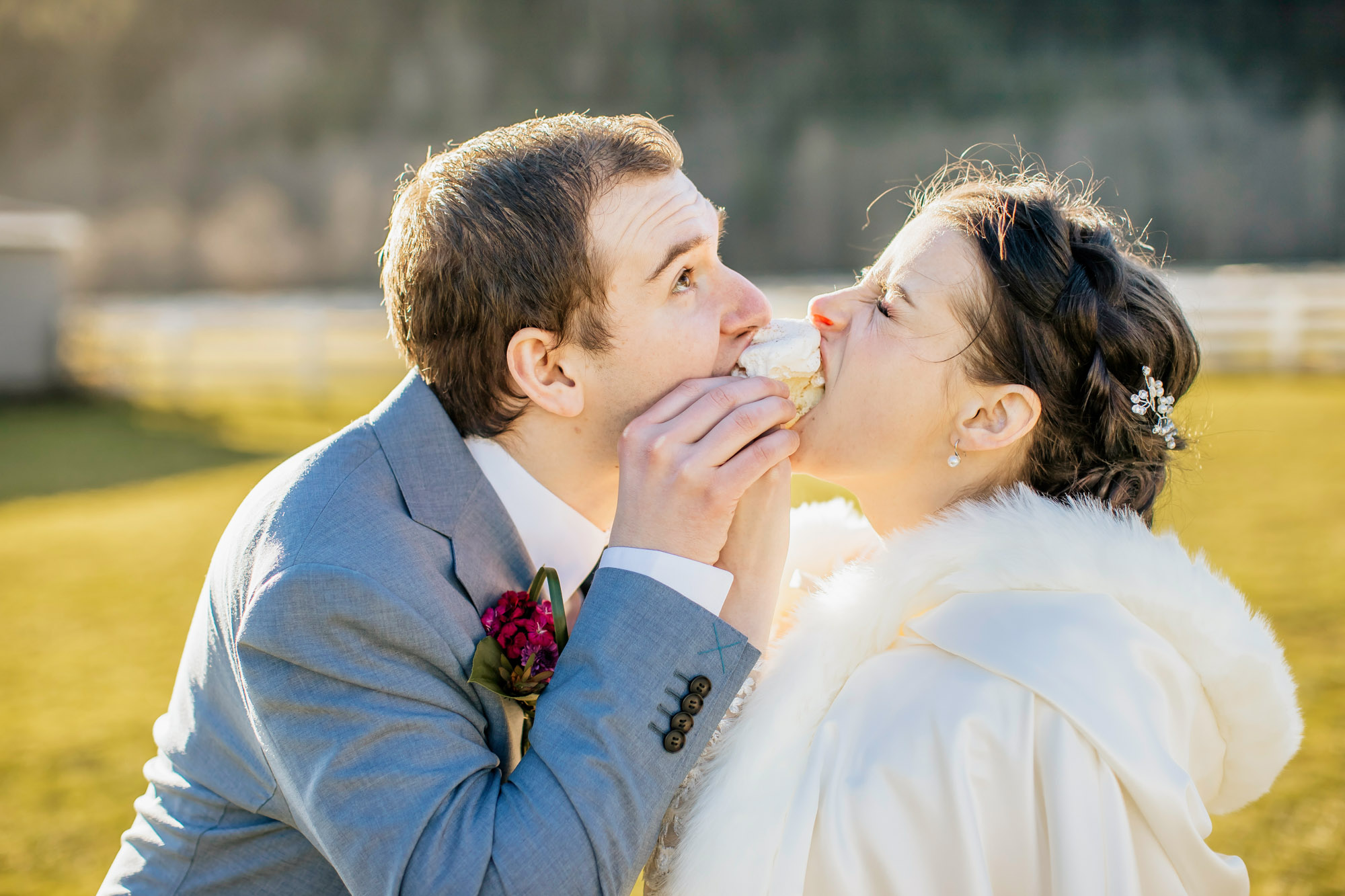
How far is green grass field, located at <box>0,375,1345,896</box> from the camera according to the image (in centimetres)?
397

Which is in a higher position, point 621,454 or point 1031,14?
point 1031,14

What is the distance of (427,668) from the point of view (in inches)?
77.9

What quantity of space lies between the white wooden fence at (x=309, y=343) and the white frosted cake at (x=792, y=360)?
15218 millimetres

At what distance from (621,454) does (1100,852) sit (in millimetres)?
1237

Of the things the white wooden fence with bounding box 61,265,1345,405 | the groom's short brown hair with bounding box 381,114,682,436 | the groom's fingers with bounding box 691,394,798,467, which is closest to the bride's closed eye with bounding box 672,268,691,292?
the groom's short brown hair with bounding box 381,114,682,436

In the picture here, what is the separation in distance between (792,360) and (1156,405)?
882 millimetres

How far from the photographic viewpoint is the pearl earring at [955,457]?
2385 mm

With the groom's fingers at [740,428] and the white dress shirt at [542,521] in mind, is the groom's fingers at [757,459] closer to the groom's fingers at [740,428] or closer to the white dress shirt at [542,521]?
the groom's fingers at [740,428]

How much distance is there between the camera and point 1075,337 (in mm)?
2270

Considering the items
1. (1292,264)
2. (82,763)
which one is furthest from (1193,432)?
(1292,264)

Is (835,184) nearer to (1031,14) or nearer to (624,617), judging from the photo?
(1031,14)

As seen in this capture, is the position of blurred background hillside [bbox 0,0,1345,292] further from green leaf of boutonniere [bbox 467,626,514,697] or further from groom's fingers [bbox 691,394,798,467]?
green leaf of boutonniere [bbox 467,626,514,697]

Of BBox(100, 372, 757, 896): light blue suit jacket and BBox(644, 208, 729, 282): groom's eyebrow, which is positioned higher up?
BBox(644, 208, 729, 282): groom's eyebrow

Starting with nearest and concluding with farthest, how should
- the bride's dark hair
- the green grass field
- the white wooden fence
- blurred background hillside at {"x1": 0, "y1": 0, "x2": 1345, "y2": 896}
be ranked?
the bride's dark hair
the green grass field
blurred background hillside at {"x1": 0, "y1": 0, "x2": 1345, "y2": 896}
the white wooden fence
